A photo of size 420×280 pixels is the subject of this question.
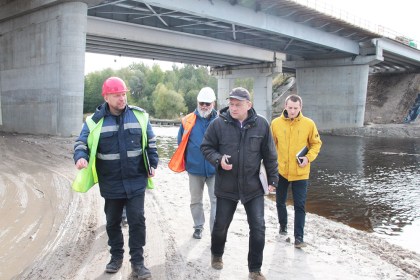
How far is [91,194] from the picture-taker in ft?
23.7

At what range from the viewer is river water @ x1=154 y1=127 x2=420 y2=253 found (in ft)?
26.3

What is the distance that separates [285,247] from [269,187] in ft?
4.81

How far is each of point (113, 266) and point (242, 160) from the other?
168 centimetres

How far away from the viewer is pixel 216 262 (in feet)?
13.7

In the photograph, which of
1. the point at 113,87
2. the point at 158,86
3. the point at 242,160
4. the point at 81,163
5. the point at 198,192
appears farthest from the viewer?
the point at 158,86

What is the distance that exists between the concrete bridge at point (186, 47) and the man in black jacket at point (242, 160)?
14.2 metres

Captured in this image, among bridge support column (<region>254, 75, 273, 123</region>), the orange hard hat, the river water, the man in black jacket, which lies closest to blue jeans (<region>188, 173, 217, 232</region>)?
the man in black jacket

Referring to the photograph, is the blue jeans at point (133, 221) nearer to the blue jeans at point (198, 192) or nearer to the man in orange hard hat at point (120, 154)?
the man in orange hard hat at point (120, 154)

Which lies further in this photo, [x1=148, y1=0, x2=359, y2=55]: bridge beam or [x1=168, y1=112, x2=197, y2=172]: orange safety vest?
[x1=148, y1=0, x2=359, y2=55]: bridge beam

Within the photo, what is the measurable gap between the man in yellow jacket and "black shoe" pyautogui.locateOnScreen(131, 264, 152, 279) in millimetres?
2166

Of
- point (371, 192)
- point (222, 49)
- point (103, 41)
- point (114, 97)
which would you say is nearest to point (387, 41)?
point (222, 49)

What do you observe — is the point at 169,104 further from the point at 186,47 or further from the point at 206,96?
the point at 206,96

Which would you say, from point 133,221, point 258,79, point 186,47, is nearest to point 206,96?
point 133,221

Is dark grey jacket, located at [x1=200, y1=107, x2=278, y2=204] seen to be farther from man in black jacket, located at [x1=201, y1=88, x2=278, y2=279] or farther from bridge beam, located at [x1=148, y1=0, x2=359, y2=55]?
bridge beam, located at [x1=148, y1=0, x2=359, y2=55]
